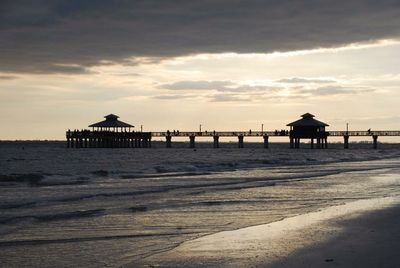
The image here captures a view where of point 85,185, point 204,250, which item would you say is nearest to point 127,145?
point 85,185

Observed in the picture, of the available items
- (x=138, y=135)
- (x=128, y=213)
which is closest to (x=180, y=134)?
(x=138, y=135)

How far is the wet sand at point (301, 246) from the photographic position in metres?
9.01

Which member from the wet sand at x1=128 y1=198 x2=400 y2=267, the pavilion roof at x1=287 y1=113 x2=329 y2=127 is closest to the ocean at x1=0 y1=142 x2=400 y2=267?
the wet sand at x1=128 y1=198 x2=400 y2=267

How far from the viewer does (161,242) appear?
10.8 metres

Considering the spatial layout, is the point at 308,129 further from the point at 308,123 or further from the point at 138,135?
the point at 138,135

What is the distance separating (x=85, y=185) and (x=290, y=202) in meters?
9.60

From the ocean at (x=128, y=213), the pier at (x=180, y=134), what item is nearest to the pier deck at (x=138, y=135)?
the pier at (x=180, y=134)

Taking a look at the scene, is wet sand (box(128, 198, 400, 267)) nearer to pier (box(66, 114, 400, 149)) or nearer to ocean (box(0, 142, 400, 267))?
ocean (box(0, 142, 400, 267))

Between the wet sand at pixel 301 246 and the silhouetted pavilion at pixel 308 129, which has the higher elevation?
the silhouetted pavilion at pixel 308 129

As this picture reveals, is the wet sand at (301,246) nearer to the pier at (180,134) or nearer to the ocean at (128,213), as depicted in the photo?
the ocean at (128,213)

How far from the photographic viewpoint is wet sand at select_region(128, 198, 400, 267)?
9008 mm

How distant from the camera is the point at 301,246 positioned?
10.3m

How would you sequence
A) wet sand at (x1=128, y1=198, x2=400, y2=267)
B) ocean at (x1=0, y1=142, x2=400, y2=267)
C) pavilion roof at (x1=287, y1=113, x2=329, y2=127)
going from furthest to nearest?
pavilion roof at (x1=287, y1=113, x2=329, y2=127) < ocean at (x1=0, y1=142, x2=400, y2=267) < wet sand at (x1=128, y1=198, x2=400, y2=267)

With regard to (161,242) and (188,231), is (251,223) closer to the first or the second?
(188,231)
